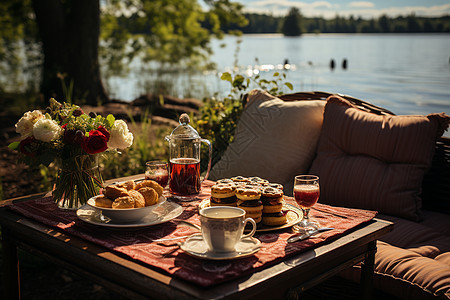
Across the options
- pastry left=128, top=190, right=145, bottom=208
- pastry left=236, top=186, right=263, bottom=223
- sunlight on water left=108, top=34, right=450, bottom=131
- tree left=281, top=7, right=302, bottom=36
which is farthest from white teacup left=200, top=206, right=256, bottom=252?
tree left=281, top=7, right=302, bottom=36

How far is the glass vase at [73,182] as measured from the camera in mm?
1607

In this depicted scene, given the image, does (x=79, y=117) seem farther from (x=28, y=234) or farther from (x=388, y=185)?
(x=388, y=185)

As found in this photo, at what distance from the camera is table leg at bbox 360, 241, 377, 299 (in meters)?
1.51

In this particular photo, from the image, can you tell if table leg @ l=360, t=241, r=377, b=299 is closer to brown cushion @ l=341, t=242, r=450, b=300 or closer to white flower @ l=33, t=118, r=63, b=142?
brown cushion @ l=341, t=242, r=450, b=300

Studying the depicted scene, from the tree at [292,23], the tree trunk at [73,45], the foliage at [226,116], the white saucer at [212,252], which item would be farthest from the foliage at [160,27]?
the white saucer at [212,252]

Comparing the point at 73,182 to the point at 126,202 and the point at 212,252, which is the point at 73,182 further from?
the point at 212,252

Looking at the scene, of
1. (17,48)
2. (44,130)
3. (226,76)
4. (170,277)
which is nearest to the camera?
(170,277)

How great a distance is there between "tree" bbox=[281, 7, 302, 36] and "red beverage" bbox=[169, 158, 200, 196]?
414 centimetres

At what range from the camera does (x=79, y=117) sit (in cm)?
162

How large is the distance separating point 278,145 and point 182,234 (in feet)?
4.21

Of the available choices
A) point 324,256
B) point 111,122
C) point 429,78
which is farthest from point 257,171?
point 429,78

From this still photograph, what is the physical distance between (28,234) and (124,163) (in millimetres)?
2297

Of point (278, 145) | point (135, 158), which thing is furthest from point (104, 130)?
point (135, 158)

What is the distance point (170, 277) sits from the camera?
109 centimetres
